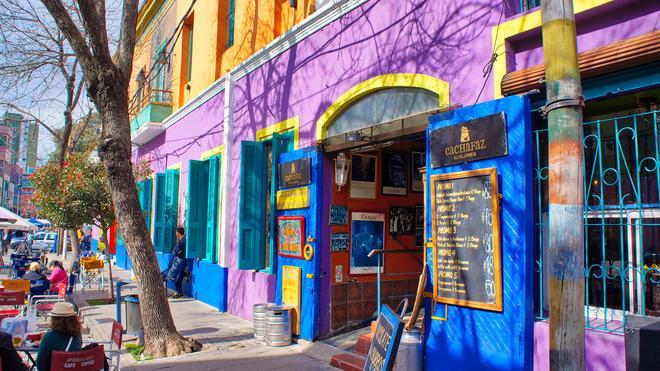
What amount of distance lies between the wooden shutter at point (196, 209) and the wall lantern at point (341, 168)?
16.6 feet

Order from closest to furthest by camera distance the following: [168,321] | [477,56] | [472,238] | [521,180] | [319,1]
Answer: [521,180], [472,238], [477,56], [168,321], [319,1]

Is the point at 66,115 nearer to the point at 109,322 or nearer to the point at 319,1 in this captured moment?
the point at 109,322

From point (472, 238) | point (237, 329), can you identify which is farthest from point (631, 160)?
point (237, 329)

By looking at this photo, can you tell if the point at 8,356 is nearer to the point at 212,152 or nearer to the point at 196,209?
the point at 196,209

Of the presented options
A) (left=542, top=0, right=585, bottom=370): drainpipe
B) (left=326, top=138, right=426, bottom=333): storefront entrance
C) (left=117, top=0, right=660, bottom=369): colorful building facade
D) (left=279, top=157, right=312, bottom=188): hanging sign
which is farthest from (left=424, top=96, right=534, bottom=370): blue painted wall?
(left=279, top=157, right=312, bottom=188): hanging sign

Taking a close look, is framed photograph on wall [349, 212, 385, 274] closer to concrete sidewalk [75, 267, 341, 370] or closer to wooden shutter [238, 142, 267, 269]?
concrete sidewalk [75, 267, 341, 370]

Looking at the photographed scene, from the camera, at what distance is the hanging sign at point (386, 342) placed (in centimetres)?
325

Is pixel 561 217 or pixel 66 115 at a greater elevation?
pixel 66 115

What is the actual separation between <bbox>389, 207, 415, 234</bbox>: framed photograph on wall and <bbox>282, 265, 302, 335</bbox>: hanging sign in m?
1.65

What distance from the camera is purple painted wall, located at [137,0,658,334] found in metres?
4.97

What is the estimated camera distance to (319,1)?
8.41m

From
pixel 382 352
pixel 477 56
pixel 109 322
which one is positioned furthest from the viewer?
pixel 109 322

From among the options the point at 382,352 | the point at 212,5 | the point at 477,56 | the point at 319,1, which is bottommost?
the point at 382,352

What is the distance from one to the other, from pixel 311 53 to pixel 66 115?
40.5 feet
